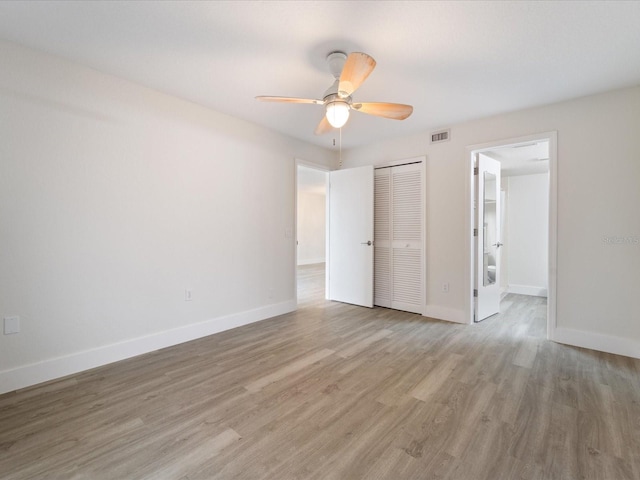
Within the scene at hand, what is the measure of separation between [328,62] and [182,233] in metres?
2.21

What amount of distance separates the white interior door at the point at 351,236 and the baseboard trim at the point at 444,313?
0.85m

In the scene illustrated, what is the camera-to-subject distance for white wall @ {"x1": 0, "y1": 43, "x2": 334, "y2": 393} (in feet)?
7.39

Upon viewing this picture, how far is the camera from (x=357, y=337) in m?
3.32

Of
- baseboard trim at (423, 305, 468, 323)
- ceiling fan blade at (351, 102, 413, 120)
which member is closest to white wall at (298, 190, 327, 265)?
baseboard trim at (423, 305, 468, 323)

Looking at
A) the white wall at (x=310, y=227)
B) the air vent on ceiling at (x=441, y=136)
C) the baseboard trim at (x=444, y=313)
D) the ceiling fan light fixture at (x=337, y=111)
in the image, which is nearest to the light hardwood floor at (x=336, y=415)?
the baseboard trim at (x=444, y=313)

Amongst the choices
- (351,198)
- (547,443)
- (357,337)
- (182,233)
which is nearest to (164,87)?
(182,233)

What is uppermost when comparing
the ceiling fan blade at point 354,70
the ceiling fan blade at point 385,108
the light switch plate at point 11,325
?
the ceiling fan blade at point 354,70

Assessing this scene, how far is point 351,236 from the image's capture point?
4789mm

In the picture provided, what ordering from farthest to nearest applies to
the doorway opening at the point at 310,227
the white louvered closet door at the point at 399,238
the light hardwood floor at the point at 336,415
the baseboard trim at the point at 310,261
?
the baseboard trim at the point at 310,261 → the doorway opening at the point at 310,227 → the white louvered closet door at the point at 399,238 → the light hardwood floor at the point at 336,415

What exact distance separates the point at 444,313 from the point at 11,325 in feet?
14.3

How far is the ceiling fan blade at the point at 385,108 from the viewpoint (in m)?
2.34

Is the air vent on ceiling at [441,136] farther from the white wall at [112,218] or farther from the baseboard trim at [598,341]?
the baseboard trim at [598,341]

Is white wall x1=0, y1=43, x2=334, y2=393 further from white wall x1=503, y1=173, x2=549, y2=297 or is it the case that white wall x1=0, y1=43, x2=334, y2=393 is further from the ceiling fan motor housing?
white wall x1=503, y1=173, x2=549, y2=297

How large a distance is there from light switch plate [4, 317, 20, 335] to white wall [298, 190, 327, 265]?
7.89 meters
